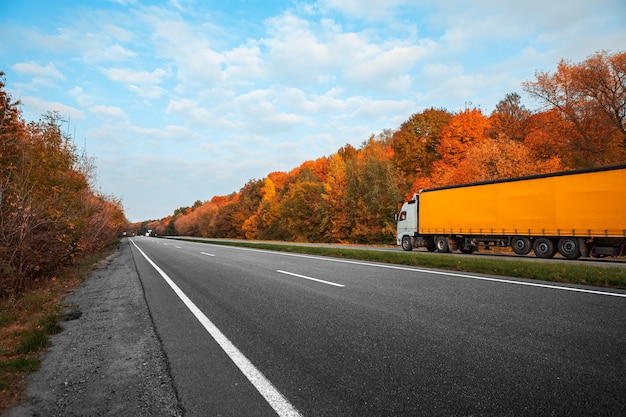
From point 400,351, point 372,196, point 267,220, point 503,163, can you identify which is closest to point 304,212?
point 267,220

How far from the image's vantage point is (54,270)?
490 inches

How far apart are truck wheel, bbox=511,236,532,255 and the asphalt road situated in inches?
400

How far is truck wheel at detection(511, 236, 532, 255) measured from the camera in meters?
15.3

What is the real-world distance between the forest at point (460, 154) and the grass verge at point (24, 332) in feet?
88.6

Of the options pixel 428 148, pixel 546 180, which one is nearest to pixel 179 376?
pixel 546 180

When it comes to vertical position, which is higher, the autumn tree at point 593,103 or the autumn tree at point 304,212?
the autumn tree at point 593,103

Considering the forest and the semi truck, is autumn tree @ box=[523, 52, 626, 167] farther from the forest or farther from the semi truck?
the semi truck

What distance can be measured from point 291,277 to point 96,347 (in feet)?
17.3

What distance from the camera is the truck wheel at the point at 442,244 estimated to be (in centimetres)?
1884

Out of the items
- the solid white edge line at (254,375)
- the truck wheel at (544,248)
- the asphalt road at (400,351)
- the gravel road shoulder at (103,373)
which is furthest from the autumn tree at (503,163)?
the gravel road shoulder at (103,373)

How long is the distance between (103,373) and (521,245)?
57.5 ft

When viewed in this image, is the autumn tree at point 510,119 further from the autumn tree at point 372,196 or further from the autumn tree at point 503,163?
the autumn tree at point 372,196

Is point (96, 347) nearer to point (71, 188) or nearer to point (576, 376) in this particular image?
point (576, 376)

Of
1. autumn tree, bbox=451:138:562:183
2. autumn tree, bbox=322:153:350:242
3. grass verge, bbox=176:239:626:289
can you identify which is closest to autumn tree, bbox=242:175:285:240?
autumn tree, bbox=322:153:350:242
